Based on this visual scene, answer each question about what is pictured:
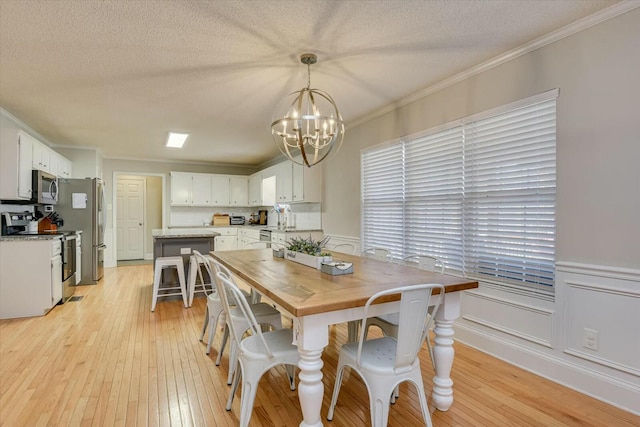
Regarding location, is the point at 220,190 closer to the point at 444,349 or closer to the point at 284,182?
the point at 284,182

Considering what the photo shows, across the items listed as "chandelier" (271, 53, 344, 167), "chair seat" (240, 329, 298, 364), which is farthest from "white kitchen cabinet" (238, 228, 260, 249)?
"chair seat" (240, 329, 298, 364)

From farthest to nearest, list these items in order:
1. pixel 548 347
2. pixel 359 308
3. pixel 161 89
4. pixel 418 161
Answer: pixel 418 161, pixel 161 89, pixel 548 347, pixel 359 308

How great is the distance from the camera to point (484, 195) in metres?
2.91

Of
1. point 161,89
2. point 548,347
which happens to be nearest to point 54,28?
point 161,89

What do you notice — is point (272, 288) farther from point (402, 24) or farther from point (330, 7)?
point (402, 24)

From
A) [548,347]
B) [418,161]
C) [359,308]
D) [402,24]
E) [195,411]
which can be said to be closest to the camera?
[359,308]

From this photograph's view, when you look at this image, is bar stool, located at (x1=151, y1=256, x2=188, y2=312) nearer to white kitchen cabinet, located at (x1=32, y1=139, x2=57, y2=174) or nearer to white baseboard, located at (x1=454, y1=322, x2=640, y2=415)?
white kitchen cabinet, located at (x1=32, y1=139, x2=57, y2=174)

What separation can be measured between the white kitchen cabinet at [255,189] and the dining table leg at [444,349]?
19.1ft

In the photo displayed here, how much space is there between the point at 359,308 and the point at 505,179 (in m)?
1.85

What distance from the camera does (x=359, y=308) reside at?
1678 millimetres

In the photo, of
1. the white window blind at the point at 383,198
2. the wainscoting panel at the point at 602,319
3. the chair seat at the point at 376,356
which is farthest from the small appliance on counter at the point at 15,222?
the wainscoting panel at the point at 602,319

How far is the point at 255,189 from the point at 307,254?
5327 mm

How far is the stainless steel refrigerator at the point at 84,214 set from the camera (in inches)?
207

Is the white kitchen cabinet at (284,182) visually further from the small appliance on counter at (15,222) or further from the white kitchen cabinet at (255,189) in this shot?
the small appliance on counter at (15,222)
